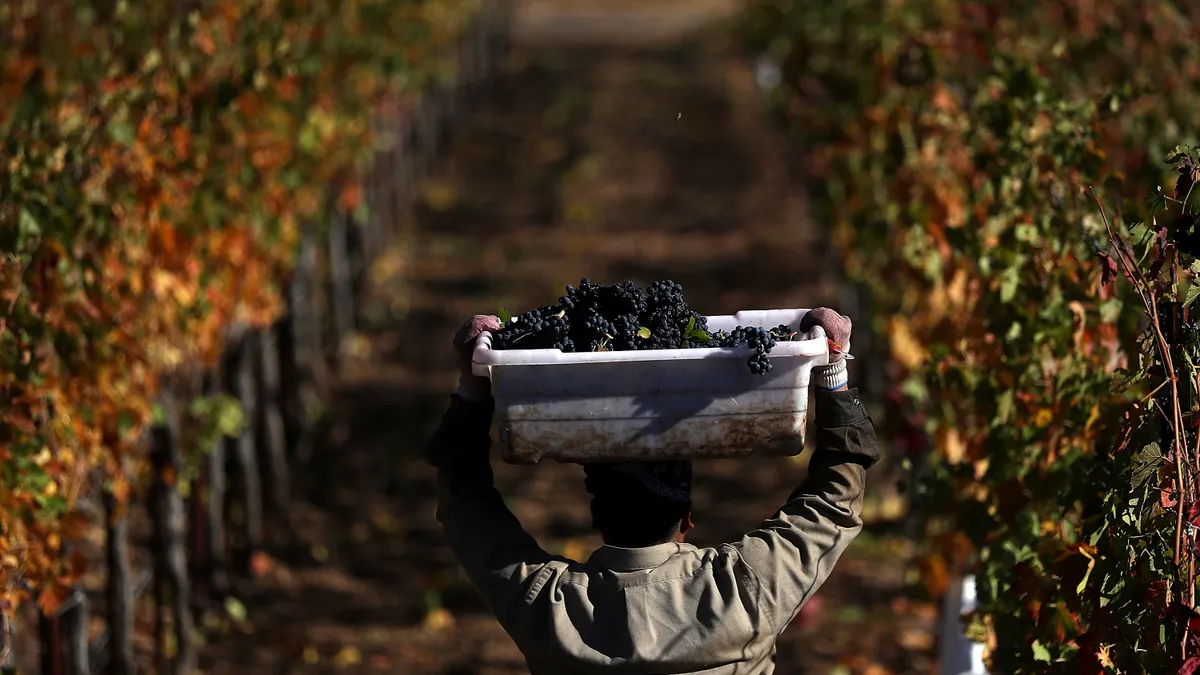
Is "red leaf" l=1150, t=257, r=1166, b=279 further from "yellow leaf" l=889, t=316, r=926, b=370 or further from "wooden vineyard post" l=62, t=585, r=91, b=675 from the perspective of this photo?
"yellow leaf" l=889, t=316, r=926, b=370

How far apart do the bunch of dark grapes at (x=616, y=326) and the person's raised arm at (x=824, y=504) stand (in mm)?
155

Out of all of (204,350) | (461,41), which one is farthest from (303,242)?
(461,41)

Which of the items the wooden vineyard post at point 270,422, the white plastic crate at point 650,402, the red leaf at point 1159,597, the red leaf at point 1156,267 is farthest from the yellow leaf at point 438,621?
the red leaf at point 1156,267

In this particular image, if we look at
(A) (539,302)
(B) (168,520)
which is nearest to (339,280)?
(A) (539,302)

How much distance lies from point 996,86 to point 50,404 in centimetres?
342

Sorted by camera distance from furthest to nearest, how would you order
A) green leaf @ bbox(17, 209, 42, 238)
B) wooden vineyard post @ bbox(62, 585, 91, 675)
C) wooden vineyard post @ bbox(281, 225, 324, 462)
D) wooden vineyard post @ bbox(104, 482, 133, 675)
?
wooden vineyard post @ bbox(281, 225, 324, 462), wooden vineyard post @ bbox(104, 482, 133, 675), wooden vineyard post @ bbox(62, 585, 91, 675), green leaf @ bbox(17, 209, 42, 238)

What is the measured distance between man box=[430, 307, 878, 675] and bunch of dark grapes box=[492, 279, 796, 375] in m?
0.11

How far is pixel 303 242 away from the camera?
35.1 feet

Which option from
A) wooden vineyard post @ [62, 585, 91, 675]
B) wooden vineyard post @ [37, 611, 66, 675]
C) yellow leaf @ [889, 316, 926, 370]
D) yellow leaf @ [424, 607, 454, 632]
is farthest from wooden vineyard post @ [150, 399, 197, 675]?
yellow leaf @ [889, 316, 926, 370]

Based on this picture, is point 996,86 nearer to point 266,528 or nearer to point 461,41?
point 266,528

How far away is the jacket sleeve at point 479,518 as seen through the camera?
371 cm

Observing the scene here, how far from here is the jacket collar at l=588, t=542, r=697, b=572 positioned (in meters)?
3.67

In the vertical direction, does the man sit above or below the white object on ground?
above

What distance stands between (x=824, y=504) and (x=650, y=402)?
0.47 metres
